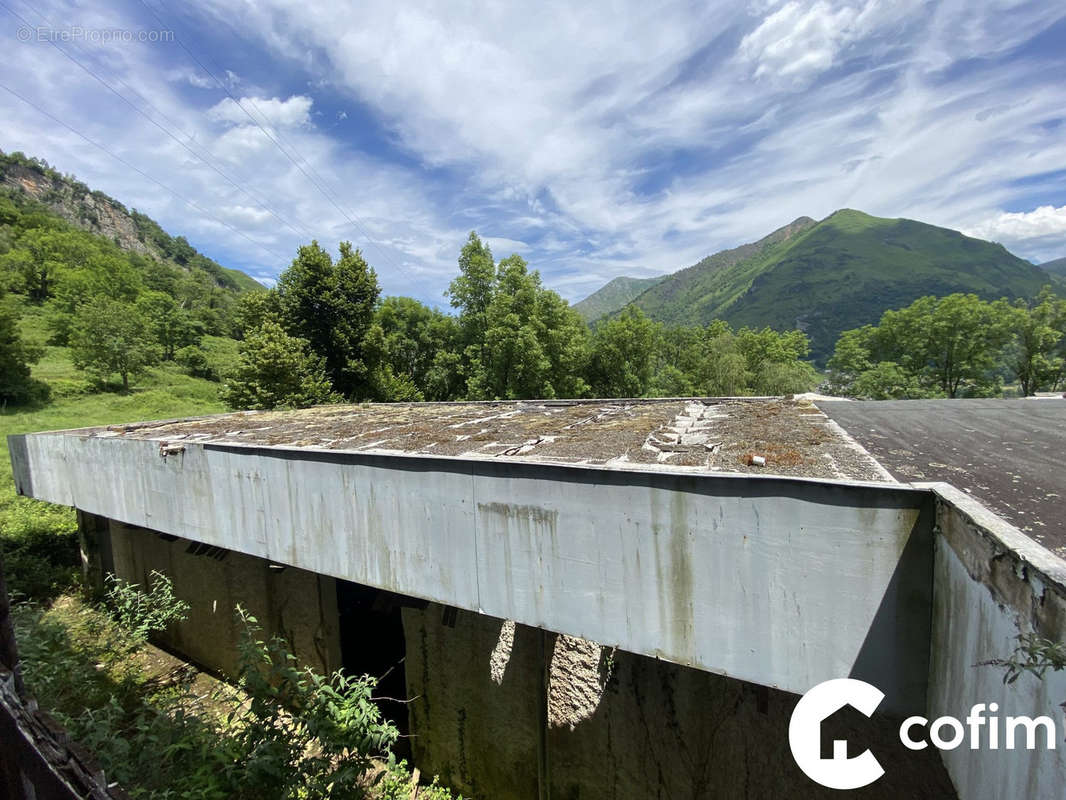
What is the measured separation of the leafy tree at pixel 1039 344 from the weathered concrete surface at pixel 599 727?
28.3m

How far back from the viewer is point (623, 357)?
21469mm

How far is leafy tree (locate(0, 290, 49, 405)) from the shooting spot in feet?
62.8

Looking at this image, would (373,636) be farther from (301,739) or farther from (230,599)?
(301,739)

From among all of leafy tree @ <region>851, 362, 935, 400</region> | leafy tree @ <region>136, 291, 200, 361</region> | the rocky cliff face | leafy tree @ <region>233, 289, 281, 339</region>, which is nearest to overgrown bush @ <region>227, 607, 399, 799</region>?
leafy tree @ <region>233, 289, 281, 339</region>

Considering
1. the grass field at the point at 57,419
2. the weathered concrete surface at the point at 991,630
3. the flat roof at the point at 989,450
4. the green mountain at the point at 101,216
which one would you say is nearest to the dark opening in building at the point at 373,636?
the grass field at the point at 57,419

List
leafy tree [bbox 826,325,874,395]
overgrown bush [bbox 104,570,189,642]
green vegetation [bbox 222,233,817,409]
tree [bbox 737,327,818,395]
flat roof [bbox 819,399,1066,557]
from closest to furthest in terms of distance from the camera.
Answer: flat roof [bbox 819,399,1066,557] → overgrown bush [bbox 104,570,189,642] → green vegetation [bbox 222,233,817,409] → tree [bbox 737,327,818,395] → leafy tree [bbox 826,325,874,395]

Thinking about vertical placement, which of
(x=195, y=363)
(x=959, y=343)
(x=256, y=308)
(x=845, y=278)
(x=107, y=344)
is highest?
(x=845, y=278)

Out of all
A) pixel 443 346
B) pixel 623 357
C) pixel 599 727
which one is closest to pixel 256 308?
pixel 443 346

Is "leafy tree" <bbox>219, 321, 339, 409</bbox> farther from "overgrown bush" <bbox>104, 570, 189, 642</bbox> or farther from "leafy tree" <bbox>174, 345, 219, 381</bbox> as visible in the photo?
"leafy tree" <bbox>174, 345, 219, 381</bbox>

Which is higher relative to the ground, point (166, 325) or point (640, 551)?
point (166, 325)

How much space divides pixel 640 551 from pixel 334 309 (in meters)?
19.4

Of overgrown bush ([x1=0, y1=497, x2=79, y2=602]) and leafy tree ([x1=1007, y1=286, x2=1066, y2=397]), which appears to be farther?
leafy tree ([x1=1007, y1=286, x2=1066, y2=397])

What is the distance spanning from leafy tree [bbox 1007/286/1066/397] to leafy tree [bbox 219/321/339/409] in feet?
111

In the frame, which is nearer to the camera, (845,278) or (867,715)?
(867,715)
